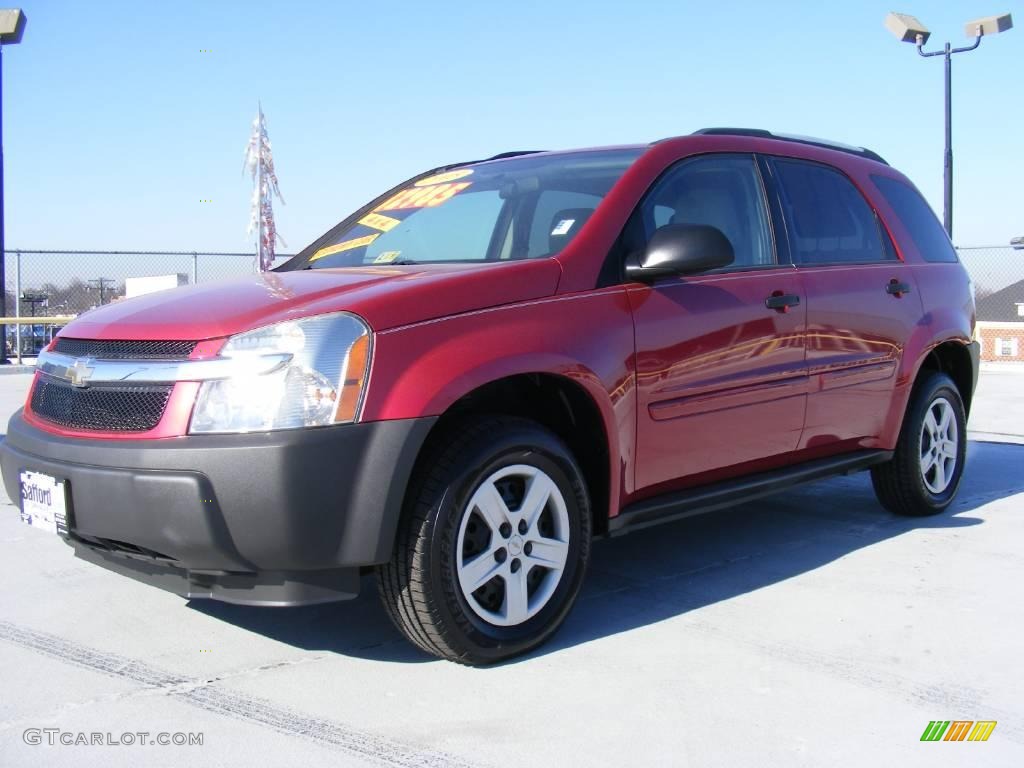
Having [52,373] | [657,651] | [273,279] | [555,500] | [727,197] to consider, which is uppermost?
[727,197]

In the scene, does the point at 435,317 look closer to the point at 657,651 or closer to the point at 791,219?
the point at 657,651

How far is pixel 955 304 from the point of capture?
201 inches

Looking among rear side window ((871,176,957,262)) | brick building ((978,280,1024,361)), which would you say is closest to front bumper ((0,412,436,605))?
rear side window ((871,176,957,262))

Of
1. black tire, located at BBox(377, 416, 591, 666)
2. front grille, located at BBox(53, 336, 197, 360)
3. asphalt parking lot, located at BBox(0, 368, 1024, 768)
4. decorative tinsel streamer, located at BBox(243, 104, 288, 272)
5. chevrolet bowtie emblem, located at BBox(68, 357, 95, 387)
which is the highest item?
decorative tinsel streamer, located at BBox(243, 104, 288, 272)

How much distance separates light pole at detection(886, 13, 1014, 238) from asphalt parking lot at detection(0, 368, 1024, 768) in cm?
1346

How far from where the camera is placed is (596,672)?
3.00 m

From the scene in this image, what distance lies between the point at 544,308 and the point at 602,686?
1158 millimetres

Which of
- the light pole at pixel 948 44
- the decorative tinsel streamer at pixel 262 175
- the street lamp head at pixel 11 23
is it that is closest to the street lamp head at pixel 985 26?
the light pole at pixel 948 44

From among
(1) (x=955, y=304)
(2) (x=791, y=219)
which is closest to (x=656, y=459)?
(2) (x=791, y=219)

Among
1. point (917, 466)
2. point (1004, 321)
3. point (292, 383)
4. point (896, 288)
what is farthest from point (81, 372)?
point (1004, 321)

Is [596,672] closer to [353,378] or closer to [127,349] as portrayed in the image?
[353,378]

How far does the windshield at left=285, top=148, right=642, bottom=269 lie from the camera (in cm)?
369

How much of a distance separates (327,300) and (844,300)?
2.42 meters

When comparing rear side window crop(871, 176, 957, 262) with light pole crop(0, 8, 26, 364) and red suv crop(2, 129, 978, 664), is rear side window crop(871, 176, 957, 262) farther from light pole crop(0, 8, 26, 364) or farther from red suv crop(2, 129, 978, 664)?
light pole crop(0, 8, 26, 364)
